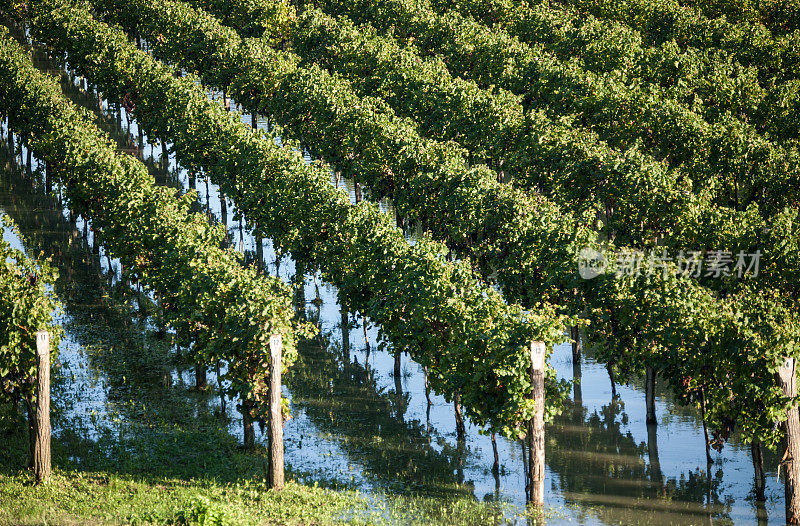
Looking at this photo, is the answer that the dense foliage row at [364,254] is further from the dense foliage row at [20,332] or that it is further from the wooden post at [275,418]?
the dense foliage row at [20,332]

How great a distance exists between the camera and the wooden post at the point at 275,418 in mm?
20953

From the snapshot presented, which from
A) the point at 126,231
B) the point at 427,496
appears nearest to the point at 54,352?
the point at 126,231

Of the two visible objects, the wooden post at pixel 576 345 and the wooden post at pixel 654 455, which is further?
the wooden post at pixel 576 345

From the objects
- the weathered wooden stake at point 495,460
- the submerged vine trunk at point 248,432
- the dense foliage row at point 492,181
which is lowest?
the weathered wooden stake at point 495,460

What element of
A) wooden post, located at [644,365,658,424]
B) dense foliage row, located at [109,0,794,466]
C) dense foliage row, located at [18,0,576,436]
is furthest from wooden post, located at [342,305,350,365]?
wooden post, located at [644,365,658,424]

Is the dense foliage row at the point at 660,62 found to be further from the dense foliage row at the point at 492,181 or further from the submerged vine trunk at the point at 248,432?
the submerged vine trunk at the point at 248,432

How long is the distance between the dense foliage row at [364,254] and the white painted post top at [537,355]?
54cm

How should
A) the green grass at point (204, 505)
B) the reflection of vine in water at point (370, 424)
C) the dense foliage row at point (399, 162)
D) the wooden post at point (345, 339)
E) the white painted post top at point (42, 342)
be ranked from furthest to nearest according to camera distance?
1. the wooden post at point (345, 339)
2. the dense foliage row at point (399, 162)
3. the reflection of vine in water at point (370, 424)
4. the white painted post top at point (42, 342)
5. the green grass at point (204, 505)

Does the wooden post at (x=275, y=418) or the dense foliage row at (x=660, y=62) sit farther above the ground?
the dense foliage row at (x=660, y=62)

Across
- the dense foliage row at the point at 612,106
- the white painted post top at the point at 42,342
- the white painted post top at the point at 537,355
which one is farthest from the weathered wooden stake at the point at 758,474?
the white painted post top at the point at 42,342

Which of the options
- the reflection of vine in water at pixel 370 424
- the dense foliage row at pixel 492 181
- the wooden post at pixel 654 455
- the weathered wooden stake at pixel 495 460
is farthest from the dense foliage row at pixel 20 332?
the wooden post at pixel 654 455

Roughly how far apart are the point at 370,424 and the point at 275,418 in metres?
6.29

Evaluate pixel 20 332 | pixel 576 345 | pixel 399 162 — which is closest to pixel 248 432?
pixel 20 332

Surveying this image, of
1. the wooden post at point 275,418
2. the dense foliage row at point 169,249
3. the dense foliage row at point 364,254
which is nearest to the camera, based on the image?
the wooden post at point 275,418
